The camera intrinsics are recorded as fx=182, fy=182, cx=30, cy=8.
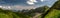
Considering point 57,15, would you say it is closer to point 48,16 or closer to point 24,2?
point 48,16

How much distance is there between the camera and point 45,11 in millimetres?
1416

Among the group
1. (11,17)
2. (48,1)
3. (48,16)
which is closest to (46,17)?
(48,16)

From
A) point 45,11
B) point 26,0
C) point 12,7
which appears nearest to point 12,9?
point 12,7

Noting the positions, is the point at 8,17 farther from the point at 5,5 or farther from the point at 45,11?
the point at 45,11

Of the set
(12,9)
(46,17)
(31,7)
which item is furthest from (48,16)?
(12,9)

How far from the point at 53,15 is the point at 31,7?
7.1 inches

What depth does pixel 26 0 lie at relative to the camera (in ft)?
4.65

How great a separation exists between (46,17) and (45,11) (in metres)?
0.05

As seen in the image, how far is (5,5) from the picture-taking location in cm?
140

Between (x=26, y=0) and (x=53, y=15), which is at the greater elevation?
(x=26, y=0)

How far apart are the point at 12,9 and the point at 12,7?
0.05 ft

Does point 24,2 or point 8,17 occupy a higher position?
point 24,2

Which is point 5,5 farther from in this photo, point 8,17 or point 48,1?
point 48,1

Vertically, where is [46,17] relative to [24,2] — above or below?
below
